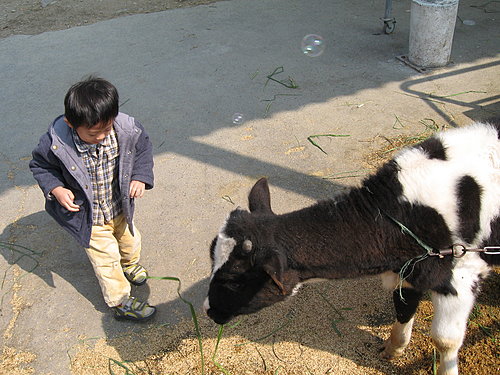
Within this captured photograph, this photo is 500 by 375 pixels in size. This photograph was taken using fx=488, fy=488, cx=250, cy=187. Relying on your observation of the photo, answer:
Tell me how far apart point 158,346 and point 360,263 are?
1536mm

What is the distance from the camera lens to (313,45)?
23.5 ft

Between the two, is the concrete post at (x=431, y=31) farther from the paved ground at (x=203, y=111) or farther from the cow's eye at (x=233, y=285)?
the cow's eye at (x=233, y=285)

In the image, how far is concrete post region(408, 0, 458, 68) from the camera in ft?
19.9

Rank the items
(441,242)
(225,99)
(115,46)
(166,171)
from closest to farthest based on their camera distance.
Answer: (441,242), (166,171), (225,99), (115,46)

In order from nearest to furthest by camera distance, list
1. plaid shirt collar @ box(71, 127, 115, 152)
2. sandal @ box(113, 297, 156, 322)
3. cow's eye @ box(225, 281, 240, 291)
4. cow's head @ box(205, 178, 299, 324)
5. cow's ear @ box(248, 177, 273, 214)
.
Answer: cow's head @ box(205, 178, 299, 324) → cow's eye @ box(225, 281, 240, 291) → cow's ear @ box(248, 177, 273, 214) → plaid shirt collar @ box(71, 127, 115, 152) → sandal @ box(113, 297, 156, 322)

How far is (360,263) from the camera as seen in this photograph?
2.69 metres

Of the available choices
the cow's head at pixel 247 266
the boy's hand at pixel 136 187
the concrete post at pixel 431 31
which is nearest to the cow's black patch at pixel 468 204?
the cow's head at pixel 247 266

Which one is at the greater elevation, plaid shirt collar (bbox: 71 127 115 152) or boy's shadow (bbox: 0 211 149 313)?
plaid shirt collar (bbox: 71 127 115 152)

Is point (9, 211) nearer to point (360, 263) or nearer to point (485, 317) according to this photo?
point (360, 263)

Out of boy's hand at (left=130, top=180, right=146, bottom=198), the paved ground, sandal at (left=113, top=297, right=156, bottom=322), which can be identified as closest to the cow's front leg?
the paved ground

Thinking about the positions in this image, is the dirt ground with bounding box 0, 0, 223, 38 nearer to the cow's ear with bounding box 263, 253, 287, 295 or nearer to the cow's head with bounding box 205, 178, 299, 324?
the cow's head with bounding box 205, 178, 299, 324

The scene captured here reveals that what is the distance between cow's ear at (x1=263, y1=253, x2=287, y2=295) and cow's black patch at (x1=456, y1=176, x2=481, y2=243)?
1005mm

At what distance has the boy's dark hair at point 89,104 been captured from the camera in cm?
286

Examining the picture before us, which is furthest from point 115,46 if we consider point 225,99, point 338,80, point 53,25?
point 338,80
